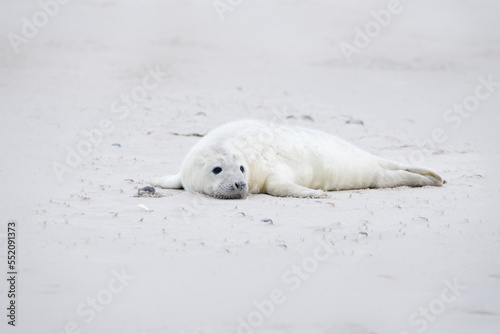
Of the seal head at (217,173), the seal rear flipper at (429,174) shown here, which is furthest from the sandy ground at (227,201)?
the seal rear flipper at (429,174)

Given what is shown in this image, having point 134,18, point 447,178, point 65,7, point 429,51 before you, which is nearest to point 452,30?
point 429,51

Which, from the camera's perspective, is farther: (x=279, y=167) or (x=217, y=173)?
(x=279, y=167)

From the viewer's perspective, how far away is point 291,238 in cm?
340

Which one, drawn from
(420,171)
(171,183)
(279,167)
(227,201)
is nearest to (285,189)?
(279,167)

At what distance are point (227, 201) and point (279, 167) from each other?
2.11 ft

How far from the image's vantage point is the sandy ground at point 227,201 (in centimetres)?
253

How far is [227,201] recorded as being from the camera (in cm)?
440

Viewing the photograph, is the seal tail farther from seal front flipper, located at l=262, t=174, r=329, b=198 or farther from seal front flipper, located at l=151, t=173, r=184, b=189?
seal front flipper, located at l=151, t=173, r=184, b=189

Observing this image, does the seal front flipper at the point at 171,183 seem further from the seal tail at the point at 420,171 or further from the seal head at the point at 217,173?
the seal tail at the point at 420,171

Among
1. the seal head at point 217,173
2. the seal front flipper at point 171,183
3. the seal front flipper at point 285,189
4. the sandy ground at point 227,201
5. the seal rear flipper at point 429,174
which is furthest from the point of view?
the seal rear flipper at point 429,174

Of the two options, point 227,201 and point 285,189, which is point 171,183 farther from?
point 285,189

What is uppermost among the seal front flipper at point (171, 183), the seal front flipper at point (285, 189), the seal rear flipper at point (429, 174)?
the seal front flipper at point (285, 189)

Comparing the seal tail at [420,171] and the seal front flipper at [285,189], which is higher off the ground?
the seal front flipper at [285,189]

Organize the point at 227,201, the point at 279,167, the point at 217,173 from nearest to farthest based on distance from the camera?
1. the point at 227,201
2. the point at 217,173
3. the point at 279,167
